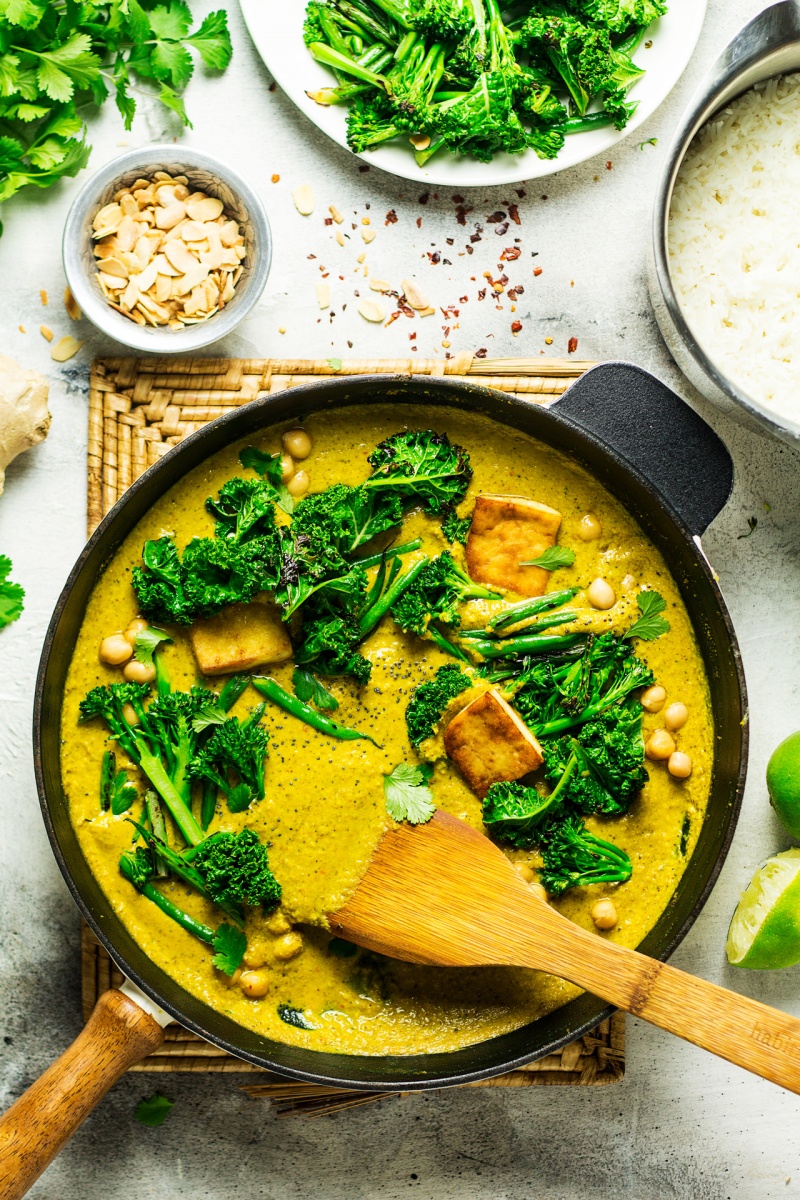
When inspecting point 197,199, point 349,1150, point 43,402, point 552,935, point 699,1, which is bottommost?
point 349,1150

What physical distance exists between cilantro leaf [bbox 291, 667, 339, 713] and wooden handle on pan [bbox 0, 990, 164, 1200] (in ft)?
3.03

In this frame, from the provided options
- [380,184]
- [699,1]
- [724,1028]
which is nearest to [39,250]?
[380,184]

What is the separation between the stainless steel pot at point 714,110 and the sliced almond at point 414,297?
2.31 feet

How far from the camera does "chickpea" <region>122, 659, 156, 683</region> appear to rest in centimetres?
281

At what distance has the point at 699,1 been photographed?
301 centimetres

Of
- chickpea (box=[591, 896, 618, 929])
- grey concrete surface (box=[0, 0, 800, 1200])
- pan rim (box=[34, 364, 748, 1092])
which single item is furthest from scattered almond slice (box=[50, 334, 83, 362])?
chickpea (box=[591, 896, 618, 929])

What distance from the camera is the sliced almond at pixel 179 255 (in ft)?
9.74

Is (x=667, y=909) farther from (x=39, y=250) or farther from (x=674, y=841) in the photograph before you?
(x=39, y=250)

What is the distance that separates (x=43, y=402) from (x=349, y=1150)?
8.27ft

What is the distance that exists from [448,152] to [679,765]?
1967 mm

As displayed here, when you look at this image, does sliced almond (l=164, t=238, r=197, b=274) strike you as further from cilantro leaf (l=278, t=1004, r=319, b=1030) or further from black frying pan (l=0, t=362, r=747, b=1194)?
cilantro leaf (l=278, t=1004, r=319, b=1030)

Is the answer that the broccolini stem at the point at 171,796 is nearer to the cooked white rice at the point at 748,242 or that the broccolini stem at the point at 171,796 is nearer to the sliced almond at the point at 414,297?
the sliced almond at the point at 414,297

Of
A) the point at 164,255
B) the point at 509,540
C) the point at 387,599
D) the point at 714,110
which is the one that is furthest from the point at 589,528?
the point at 164,255

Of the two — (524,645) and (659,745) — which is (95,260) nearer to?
(524,645)
